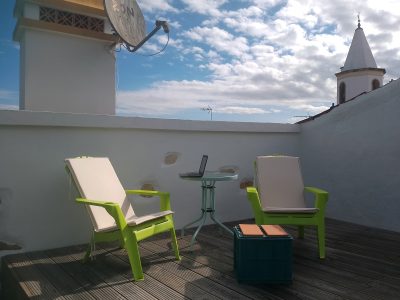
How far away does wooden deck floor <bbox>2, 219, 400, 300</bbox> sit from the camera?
7.84ft

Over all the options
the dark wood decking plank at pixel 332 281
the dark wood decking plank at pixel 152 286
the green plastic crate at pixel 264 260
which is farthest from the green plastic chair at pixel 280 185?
the dark wood decking plank at pixel 152 286

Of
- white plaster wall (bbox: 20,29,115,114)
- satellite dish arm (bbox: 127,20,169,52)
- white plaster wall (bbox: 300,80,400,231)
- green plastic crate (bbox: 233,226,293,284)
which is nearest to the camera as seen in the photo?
green plastic crate (bbox: 233,226,293,284)

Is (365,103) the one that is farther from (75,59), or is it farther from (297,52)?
(75,59)

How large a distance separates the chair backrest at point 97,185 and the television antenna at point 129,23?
80.6 inches

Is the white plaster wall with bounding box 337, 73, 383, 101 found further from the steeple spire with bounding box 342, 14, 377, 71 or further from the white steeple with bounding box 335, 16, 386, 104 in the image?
the steeple spire with bounding box 342, 14, 377, 71

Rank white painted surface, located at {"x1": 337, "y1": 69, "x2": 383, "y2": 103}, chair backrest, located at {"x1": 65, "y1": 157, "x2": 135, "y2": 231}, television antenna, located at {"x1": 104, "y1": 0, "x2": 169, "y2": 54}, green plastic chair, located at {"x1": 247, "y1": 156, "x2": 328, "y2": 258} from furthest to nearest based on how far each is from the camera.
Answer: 1. white painted surface, located at {"x1": 337, "y1": 69, "x2": 383, "y2": 103}
2. television antenna, located at {"x1": 104, "y1": 0, "x2": 169, "y2": 54}
3. green plastic chair, located at {"x1": 247, "y1": 156, "x2": 328, "y2": 258}
4. chair backrest, located at {"x1": 65, "y1": 157, "x2": 135, "y2": 231}

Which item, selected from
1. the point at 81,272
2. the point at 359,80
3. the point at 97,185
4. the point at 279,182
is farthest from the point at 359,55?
the point at 81,272

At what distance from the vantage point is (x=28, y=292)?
239cm

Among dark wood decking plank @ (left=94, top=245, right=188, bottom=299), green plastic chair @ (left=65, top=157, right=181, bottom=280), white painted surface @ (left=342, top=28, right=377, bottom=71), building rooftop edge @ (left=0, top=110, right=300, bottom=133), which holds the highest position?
white painted surface @ (left=342, top=28, right=377, bottom=71)

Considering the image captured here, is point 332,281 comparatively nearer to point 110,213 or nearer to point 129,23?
point 110,213

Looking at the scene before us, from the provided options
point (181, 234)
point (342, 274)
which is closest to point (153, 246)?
point (181, 234)

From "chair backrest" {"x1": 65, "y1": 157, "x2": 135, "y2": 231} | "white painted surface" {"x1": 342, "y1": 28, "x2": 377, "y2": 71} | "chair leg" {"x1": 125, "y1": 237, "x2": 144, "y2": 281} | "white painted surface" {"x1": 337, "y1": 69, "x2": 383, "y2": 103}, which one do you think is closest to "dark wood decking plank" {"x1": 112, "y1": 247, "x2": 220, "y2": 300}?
"chair leg" {"x1": 125, "y1": 237, "x2": 144, "y2": 281}

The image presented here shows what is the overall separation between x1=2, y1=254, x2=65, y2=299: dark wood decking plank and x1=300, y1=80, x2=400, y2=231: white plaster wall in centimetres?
381

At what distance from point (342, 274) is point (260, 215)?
0.87 meters
